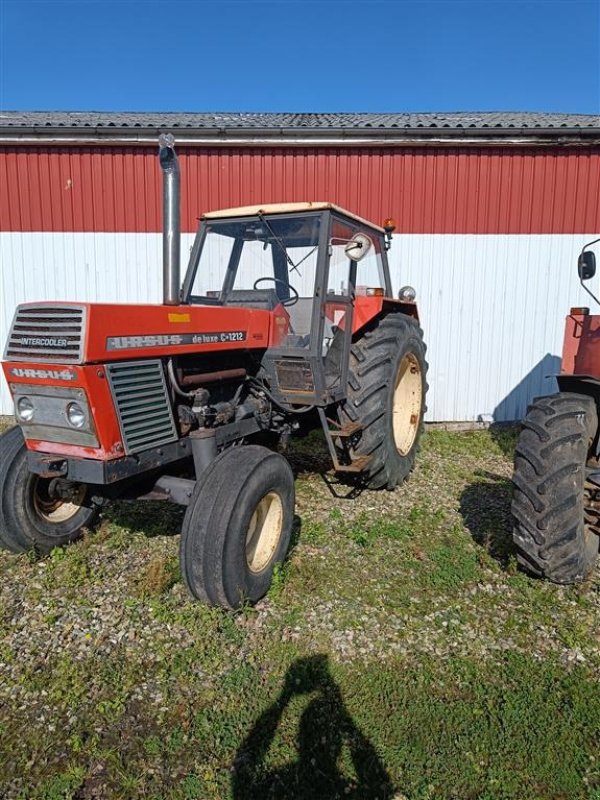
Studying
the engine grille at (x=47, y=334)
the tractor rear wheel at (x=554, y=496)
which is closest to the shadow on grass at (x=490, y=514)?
the tractor rear wheel at (x=554, y=496)

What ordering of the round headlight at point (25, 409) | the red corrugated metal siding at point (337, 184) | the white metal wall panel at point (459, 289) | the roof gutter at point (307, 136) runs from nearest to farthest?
the round headlight at point (25, 409) < the roof gutter at point (307, 136) < the red corrugated metal siding at point (337, 184) < the white metal wall panel at point (459, 289)

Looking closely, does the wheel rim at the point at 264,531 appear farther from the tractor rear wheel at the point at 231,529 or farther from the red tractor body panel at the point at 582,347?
the red tractor body panel at the point at 582,347

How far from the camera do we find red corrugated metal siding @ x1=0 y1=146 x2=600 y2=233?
7.26 metres

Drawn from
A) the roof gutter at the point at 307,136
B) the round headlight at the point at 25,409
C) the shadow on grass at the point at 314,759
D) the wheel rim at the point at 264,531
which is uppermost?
the roof gutter at the point at 307,136

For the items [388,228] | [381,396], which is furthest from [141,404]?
[388,228]

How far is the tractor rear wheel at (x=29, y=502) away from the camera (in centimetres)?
331

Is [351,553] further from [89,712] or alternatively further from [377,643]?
[89,712]

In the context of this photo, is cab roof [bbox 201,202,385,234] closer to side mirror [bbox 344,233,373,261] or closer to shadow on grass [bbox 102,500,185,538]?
side mirror [bbox 344,233,373,261]

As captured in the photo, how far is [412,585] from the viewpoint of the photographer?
10.8 feet

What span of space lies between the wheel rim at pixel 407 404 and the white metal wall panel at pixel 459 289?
8.23ft

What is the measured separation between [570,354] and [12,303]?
23.2 feet

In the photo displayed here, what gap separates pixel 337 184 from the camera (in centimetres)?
735

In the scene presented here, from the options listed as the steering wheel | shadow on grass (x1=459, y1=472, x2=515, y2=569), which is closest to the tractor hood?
the steering wheel

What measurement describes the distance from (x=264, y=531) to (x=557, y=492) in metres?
1.65
